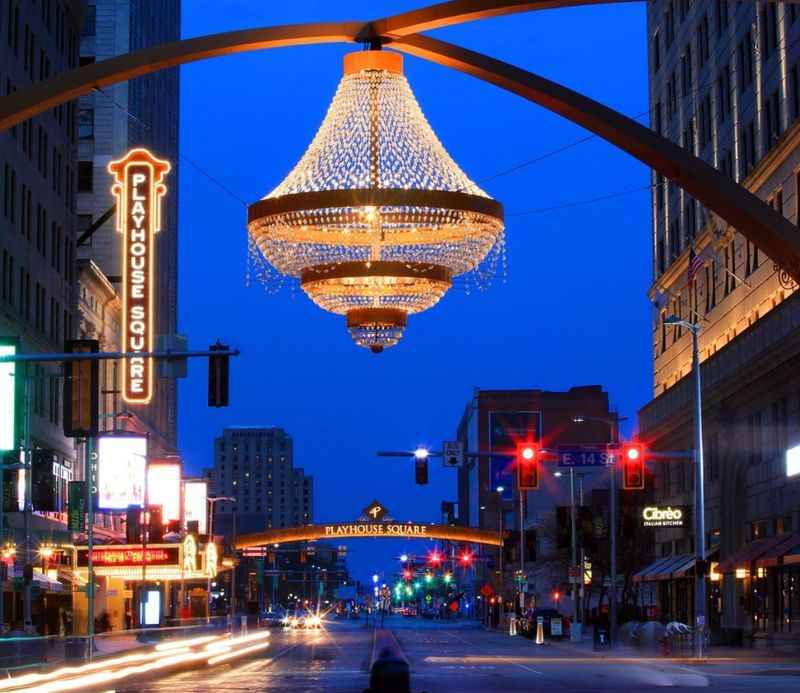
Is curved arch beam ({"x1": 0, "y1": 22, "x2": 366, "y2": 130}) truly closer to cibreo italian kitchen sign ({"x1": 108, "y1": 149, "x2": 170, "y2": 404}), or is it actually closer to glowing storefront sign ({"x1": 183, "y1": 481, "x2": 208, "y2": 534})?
cibreo italian kitchen sign ({"x1": 108, "y1": 149, "x2": 170, "y2": 404})

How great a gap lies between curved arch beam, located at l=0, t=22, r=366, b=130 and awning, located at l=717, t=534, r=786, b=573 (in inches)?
1787

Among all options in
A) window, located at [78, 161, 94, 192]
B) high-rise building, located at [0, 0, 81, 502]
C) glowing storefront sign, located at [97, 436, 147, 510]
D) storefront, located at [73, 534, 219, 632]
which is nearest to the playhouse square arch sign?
storefront, located at [73, 534, 219, 632]

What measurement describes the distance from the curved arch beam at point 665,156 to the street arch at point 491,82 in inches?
0.5

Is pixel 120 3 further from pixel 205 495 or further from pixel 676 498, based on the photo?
pixel 676 498

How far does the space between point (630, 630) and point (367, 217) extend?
60.9 meters

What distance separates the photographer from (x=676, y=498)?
308ft

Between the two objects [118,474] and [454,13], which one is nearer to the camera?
[454,13]

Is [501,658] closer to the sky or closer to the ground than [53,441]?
closer to the ground

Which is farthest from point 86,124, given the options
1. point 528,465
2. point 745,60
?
point 528,465

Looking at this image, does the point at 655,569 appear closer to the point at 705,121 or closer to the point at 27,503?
the point at 705,121

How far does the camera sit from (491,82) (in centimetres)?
2491

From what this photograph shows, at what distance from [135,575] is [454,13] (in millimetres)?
74018

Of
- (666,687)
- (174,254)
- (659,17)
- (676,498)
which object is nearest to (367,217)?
(666,687)

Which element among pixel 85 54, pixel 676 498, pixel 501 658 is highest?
pixel 85 54
